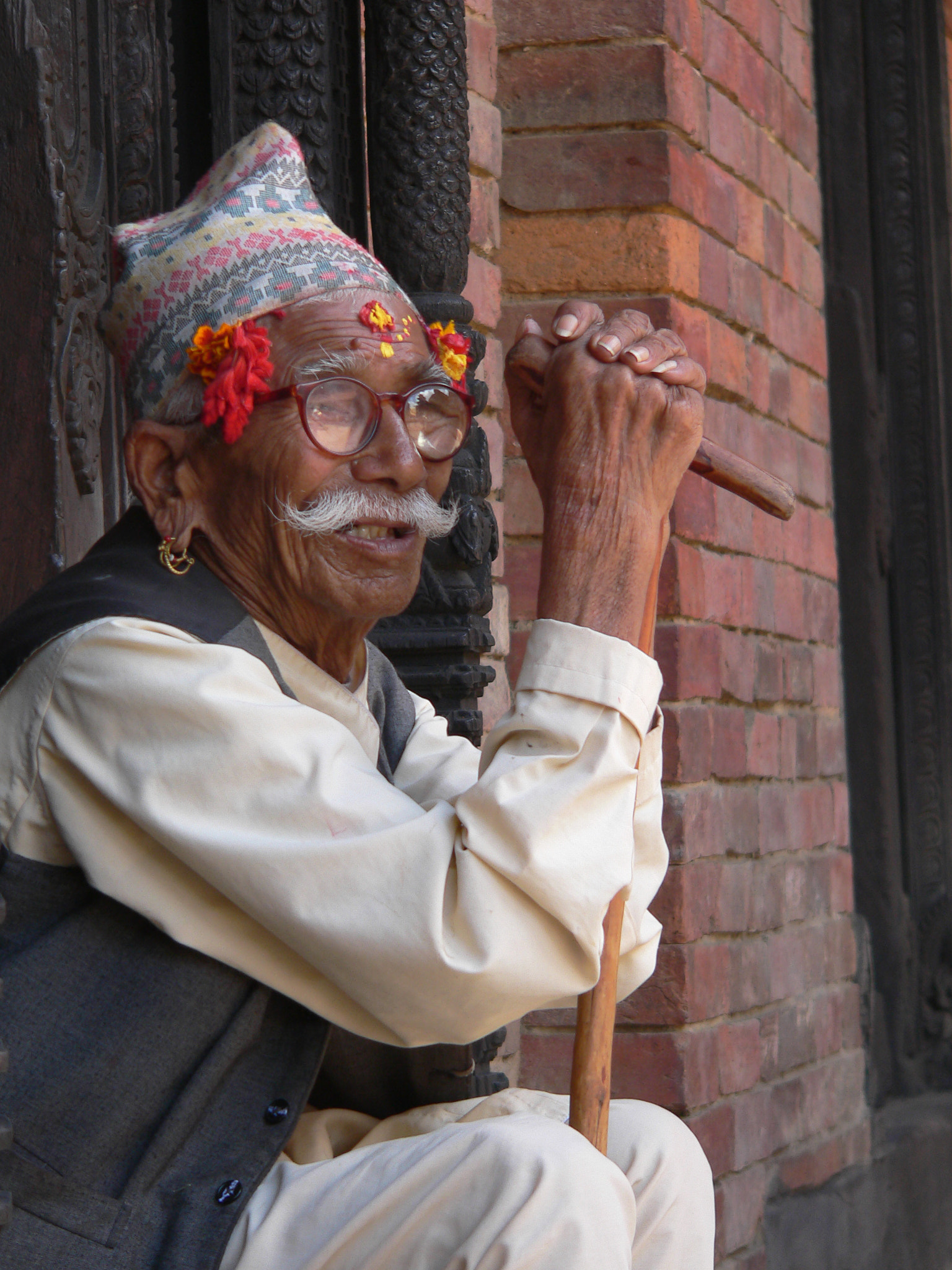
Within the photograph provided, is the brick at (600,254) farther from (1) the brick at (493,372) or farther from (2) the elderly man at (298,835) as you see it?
(2) the elderly man at (298,835)

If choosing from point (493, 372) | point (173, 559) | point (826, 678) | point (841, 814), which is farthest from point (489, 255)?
point (841, 814)

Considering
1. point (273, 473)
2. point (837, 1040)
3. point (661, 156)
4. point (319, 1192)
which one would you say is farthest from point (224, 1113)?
point (837, 1040)

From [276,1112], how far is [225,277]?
881 mm

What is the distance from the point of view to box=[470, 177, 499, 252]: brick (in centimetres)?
258

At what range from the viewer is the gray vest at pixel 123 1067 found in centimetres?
142

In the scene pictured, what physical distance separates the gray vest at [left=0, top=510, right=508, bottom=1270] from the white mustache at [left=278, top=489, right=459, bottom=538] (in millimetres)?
162

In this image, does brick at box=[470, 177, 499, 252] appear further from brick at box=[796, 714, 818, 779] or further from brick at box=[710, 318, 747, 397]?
brick at box=[796, 714, 818, 779]

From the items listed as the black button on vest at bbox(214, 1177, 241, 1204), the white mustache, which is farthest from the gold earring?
the black button on vest at bbox(214, 1177, 241, 1204)

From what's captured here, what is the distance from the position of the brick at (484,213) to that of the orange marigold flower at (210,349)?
3.12ft

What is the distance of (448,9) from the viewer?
7.25 ft

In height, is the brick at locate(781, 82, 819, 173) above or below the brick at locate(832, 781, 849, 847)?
above

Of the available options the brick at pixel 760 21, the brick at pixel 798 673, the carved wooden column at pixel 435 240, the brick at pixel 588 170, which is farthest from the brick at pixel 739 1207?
the brick at pixel 760 21

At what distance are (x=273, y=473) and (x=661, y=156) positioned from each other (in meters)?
1.27

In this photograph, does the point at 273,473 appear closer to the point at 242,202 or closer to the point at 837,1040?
the point at 242,202
